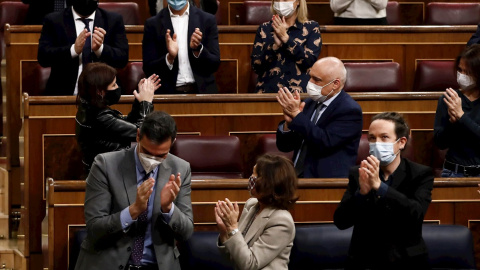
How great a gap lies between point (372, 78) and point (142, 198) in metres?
2.14

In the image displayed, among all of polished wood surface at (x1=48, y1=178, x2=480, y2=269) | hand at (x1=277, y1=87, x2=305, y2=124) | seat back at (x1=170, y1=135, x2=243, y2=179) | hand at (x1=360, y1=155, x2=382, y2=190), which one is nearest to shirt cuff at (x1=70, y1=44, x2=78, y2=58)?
seat back at (x1=170, y1=135, x2=243, y2=179)

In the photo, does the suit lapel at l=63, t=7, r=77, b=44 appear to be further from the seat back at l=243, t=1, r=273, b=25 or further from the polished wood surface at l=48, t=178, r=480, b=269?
the seat back at l=243, t=1, r=273, b=25

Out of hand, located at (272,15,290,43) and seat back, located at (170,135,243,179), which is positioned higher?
hand, located at (272,15,290,43)

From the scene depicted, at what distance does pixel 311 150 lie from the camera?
10.1 ft

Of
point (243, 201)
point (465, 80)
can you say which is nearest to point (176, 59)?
point (243, 201)

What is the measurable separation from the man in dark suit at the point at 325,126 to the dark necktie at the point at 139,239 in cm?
A: 69

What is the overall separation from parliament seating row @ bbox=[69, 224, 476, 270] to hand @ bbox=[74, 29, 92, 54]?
44.5 inches

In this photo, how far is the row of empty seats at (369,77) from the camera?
164 inches

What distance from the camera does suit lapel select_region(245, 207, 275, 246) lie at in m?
2.50

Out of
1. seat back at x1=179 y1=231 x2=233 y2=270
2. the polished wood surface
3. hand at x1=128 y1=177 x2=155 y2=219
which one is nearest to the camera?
hand at x1=128 y1=177 x2=155 y2=219

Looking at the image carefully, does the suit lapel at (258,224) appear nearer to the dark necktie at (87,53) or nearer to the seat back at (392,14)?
the dark necktie at (87,53)

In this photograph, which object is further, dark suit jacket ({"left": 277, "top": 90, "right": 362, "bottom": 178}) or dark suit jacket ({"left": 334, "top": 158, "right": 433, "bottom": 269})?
dark suit jacket ({"left": 277, "top": 90, "right": 362, "bottom": 178})

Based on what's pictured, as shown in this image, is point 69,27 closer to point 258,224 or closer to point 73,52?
point 73,52

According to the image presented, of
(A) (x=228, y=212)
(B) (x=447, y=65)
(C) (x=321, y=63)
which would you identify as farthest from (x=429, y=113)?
(A) (x=228, y=212)
